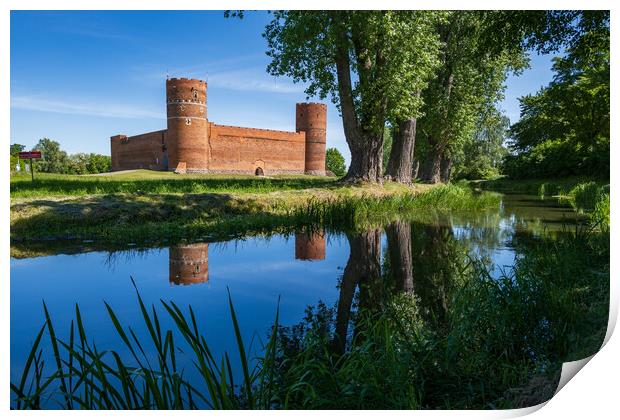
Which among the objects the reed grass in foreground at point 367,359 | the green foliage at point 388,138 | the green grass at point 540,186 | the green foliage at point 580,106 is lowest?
the reed grass in foreground at point 367,359

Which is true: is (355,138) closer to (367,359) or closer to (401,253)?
(401,253)

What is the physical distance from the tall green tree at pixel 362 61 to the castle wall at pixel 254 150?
2274cm

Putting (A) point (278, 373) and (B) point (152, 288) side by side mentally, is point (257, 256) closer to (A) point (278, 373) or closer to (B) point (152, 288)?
(B) point (152, 288)

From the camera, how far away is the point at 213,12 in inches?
112

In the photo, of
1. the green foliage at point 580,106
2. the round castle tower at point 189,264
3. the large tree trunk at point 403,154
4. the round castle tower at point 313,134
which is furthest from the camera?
the round castle tower at point 313,134

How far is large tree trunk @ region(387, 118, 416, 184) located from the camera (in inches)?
482

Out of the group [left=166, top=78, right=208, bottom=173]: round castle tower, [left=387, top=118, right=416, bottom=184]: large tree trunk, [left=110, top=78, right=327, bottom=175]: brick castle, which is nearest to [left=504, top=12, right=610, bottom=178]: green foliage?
[left=387, top=118, right=416, bottom=184]: large tree trunk

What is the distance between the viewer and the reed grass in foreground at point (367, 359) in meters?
1.54

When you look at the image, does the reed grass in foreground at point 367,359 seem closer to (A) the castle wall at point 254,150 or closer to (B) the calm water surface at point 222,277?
(B) the calm water surface at point 222,277

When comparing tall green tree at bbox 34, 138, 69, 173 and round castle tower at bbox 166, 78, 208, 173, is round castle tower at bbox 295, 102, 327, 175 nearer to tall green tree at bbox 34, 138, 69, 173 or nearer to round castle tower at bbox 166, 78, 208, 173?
round castle tower at bbox 166, 78, 208, 173

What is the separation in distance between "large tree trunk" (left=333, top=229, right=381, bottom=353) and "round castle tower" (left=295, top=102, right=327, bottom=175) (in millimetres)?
30695

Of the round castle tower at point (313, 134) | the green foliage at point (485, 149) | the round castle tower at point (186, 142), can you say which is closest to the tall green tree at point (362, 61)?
the green foliage at point (485, 149)

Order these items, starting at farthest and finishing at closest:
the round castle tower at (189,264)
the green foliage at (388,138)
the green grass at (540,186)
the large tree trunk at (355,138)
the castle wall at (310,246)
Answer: the green foliage at (388,138), the large tree trunk at (355,138), the green grass at (540,186), the castle wall at (310,246), the round castle tower at (189,264)
